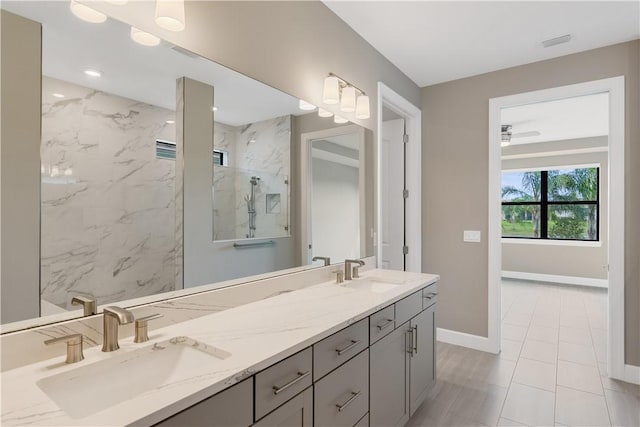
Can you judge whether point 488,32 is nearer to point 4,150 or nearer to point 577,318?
point 4,150

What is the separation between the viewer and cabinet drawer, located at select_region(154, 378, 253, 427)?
797 mm

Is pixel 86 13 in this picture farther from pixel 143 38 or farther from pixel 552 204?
pixel 552 204

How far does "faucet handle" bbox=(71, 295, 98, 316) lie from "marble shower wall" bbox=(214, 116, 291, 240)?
554 millimetres

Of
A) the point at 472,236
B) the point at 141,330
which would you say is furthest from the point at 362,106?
the point at 141,330

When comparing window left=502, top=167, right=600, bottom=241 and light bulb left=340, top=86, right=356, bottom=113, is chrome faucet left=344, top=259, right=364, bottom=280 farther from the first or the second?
window left=502, top=167, right=600, bottom=241

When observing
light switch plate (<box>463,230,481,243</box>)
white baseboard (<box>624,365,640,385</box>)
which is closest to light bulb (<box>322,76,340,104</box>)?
light switch plate (<box>463,230,481,243</box>)

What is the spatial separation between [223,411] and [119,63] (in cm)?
121

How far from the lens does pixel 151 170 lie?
1.26m

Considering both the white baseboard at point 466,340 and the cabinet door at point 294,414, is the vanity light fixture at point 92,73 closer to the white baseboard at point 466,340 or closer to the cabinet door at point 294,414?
the cabinet door at point 294,414

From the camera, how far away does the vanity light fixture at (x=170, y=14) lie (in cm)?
123

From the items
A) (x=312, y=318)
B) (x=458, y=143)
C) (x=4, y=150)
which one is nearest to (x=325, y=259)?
(x=312, y=318)

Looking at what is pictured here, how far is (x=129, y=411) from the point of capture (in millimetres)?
726

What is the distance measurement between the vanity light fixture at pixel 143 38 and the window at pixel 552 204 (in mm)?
7282

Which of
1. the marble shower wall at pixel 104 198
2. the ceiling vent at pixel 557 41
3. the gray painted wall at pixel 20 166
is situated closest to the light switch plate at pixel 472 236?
the ceiling vent at pixel 557 41
